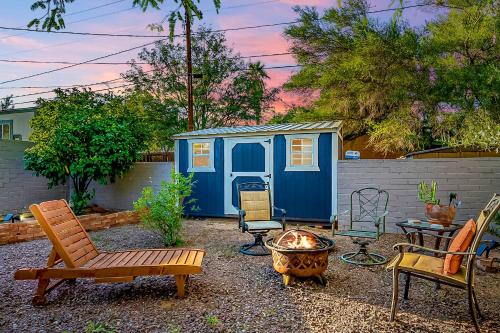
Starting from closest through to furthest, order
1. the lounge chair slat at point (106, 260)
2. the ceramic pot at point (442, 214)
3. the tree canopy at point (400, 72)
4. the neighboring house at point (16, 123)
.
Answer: the lounge chair slat at point (106, 260) < the ceramic pot at point (442, 214) < the tree canopy at point (400, 72) < the neighboring house at point (16, 123)

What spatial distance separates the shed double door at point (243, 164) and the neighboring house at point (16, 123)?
972cm

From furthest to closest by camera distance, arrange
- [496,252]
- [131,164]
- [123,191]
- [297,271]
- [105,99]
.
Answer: [105,99] → [123,191] → [131,164] → [496,252] → [297,271]

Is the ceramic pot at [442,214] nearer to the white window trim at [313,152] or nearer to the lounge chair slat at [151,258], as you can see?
the white window trim at [313,152]

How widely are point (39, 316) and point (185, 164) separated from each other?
5734mm

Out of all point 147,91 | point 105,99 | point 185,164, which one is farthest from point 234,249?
point 147,91

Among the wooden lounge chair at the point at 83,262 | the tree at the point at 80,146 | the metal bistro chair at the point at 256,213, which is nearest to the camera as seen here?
the wooden lounge chair at the point at 83,262

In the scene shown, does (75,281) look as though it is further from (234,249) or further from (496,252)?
(496,252)

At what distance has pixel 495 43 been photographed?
35.1 ft

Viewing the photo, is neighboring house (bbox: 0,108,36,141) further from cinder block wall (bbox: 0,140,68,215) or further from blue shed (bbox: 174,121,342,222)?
blue shed (bbox: 174,121,342,222)

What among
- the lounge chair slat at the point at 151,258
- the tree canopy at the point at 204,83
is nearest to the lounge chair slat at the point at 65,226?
the lounge chair slat at the point at 151,258

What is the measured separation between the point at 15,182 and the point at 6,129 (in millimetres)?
6703

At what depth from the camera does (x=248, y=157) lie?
7.96 meters

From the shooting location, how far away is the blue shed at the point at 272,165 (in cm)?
726

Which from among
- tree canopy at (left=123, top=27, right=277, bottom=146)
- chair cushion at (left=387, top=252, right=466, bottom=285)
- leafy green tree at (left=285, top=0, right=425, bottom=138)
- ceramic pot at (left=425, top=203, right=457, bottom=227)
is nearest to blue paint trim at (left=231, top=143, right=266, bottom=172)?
ceramic pot at (left=425, top=203, right=457, bottom=227)
